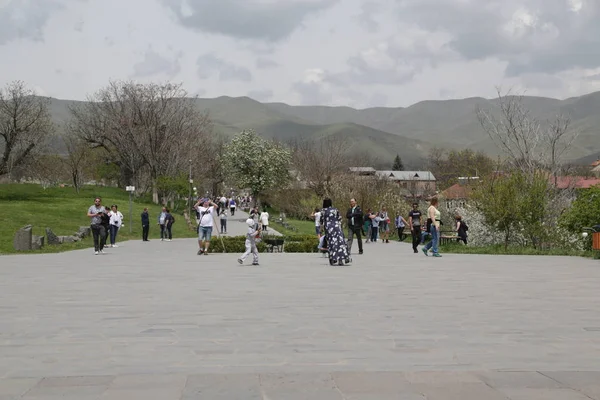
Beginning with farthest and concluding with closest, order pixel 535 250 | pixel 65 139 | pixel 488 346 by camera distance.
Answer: pixel 65 139
pixel 535 250
pixel 488 346

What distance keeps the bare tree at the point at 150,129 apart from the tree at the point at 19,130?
38.2ft

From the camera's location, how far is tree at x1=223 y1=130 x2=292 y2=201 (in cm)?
8694

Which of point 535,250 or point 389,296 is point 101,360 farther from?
point 535,250

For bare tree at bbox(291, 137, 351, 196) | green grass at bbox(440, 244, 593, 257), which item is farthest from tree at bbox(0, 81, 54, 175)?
green grass at bbox(440, 244, 593, 257)

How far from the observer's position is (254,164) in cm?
8712

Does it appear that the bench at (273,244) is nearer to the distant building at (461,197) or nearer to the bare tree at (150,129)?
the distant building at (461,197)

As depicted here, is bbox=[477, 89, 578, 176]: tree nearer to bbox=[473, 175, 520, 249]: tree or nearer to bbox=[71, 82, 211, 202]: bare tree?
bbox=[473, 175, 520, 249]: tree

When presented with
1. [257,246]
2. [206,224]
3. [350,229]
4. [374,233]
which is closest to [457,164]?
[374,233]

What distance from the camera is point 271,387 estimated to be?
5.61m

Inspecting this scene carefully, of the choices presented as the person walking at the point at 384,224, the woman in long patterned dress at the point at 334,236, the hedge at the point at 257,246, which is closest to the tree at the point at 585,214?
the hedge at the point at 257,246

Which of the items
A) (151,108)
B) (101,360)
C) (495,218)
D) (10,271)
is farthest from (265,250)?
(151,108)

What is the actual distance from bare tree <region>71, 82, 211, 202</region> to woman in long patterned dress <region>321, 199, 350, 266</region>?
51.1m

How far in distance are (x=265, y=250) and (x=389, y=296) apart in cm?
1499

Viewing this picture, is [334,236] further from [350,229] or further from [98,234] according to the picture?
[98,234]
